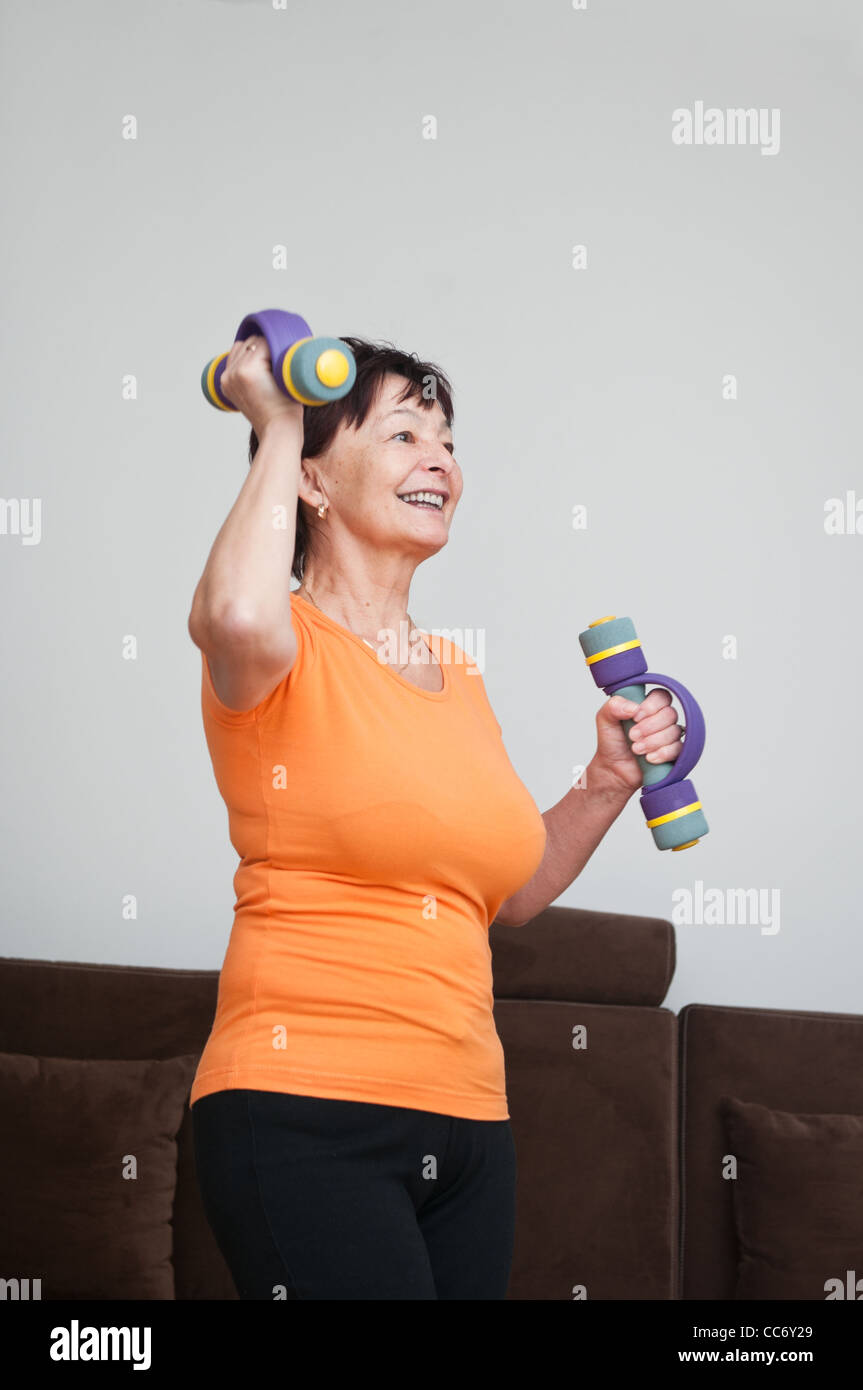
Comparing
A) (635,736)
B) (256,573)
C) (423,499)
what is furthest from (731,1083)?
(256,573)

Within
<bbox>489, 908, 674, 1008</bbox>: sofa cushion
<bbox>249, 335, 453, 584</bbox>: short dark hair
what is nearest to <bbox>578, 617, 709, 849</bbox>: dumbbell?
<bbox>249, 335, 453, 584</bbox>: short dark hair

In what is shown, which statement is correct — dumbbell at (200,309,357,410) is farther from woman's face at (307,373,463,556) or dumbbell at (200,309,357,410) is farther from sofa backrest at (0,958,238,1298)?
sofa backrest at (0,958,238,1298)

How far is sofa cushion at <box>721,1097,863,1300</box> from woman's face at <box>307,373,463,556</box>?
141 centimetres

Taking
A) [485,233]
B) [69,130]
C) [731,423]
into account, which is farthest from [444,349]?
[69,130]

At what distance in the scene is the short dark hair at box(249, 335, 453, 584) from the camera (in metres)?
1.34

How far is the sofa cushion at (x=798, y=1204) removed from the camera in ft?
7.00

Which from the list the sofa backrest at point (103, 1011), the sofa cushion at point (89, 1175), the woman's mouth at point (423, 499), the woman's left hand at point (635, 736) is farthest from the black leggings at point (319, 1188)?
the sofa backrest at point (103, 1011)

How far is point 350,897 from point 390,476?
445mm

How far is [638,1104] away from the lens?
2336mm

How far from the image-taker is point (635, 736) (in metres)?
1.38

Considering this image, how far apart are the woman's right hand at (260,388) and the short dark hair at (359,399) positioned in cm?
27
